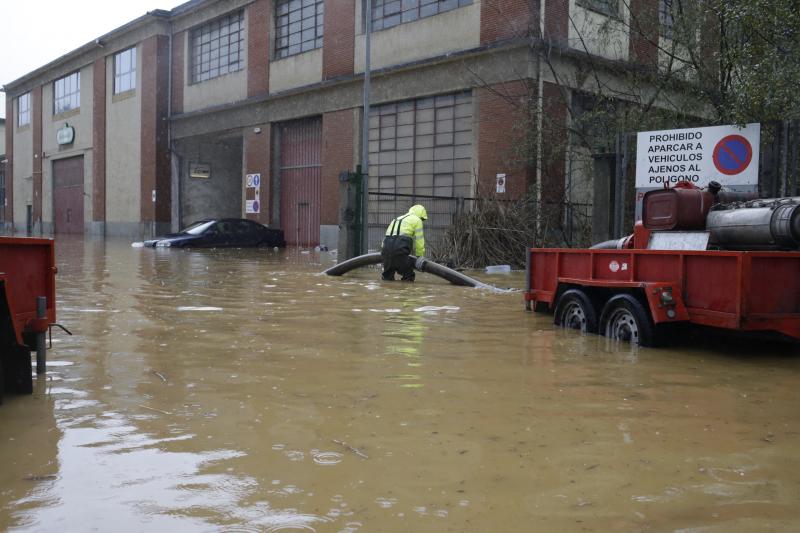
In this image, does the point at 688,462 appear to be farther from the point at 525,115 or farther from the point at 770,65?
the point at 525,115

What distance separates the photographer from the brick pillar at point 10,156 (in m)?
53.4

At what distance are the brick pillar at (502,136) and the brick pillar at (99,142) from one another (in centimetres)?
2598

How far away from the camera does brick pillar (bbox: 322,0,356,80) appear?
2669 cm

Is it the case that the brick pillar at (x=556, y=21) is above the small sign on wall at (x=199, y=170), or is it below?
above

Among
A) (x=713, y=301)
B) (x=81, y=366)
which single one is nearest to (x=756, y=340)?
(x=713, y=301)

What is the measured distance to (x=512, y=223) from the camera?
746 inches

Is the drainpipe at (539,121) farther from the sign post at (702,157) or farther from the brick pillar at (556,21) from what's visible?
the sign post at (702,157)

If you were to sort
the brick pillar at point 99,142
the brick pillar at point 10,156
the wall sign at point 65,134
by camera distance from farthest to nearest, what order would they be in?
the brick pillar at point 10,156 → the wall sign at point 65,134 → the brick pillar at point 99,142

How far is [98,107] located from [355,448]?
136ft

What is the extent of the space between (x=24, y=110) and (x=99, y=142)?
14.0 metres

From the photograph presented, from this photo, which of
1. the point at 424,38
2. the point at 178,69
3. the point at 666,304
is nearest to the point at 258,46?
the point at 178,69

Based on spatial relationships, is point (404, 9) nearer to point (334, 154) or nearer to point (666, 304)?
point (334, 154)

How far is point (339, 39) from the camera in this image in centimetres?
2720

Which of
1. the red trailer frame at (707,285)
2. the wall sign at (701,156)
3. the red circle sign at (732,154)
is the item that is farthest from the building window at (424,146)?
the red trailer frame at (707,285)
